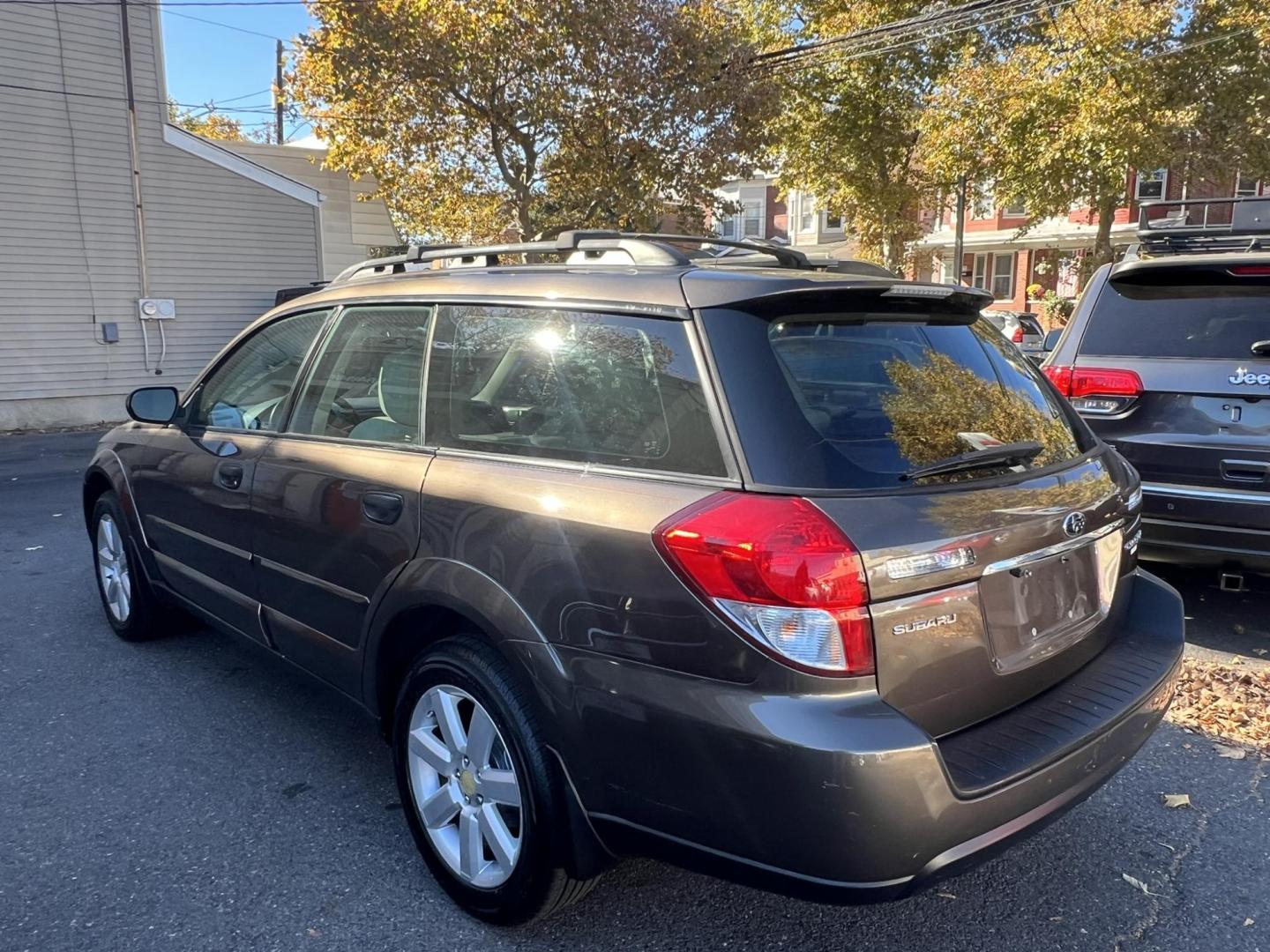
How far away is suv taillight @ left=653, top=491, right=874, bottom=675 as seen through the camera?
6.41 feet

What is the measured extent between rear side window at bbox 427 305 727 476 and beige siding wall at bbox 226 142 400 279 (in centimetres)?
1641

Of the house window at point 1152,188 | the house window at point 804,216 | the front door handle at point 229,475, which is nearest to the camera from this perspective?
the front door handle at point 229,475

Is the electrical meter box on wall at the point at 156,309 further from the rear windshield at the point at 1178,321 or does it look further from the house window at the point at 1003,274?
the house window at the point at 1003,274

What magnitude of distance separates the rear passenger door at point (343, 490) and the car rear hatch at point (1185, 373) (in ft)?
11.4

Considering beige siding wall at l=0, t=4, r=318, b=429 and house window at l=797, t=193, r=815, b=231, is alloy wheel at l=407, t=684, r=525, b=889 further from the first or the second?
house window at l=797, t=193, r=815, b=231

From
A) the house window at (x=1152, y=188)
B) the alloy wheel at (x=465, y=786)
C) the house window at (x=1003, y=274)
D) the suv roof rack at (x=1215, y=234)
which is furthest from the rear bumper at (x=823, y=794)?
the house window at (x=1003, y=274)

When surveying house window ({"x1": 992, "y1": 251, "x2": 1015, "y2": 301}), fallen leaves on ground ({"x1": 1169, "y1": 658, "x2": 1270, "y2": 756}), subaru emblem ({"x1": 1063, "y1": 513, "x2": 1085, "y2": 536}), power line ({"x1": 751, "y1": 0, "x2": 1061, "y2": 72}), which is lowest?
fallen leaves on ground ({"x1": 1169, "y1": 658, "x2": 1270, "y2": 756})

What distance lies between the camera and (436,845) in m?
2.66

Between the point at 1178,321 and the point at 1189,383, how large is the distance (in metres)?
0.35

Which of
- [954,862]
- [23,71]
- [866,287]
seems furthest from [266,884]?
[23,71]

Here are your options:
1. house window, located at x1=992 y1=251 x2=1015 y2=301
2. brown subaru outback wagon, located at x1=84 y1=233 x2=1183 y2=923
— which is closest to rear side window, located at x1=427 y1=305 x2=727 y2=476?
brown subaru outback wagon, located at x1=84 y1=233 x2=1183 y2=923

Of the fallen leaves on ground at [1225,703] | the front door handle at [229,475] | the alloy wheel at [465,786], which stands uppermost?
the front door handle at [229,475]

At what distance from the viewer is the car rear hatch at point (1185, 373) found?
430 centimetres

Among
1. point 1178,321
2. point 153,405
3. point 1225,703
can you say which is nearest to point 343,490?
point 153,405
